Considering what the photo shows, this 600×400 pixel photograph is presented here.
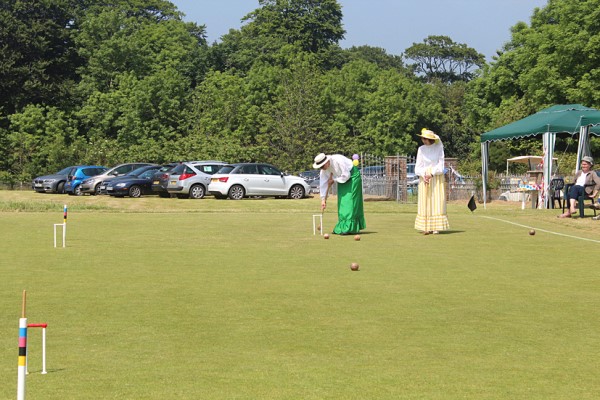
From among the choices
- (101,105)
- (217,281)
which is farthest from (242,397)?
(101,105)

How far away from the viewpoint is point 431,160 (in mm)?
23234

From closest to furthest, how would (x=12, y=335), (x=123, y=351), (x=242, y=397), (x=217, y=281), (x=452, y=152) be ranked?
1. (x=242, y=397)
2. (x=123, y=351)
3. (x=12, y=335)
4. (x=217, y=281)
5. (x=452, y=152)

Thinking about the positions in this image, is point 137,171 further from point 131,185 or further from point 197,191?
point 197,191

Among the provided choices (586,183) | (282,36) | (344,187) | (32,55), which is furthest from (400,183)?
(282,36)

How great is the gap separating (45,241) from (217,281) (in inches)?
323

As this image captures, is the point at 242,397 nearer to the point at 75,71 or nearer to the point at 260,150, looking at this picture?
the point at 260,150

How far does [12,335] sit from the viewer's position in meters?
9.91

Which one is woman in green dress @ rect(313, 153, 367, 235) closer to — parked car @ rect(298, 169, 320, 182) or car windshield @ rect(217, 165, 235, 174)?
car windshield @ rect(217, 165, 235, 174)

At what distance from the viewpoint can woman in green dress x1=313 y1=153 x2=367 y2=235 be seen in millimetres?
22781

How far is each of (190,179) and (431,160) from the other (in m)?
23.5

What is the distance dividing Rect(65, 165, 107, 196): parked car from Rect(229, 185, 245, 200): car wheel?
10.1m

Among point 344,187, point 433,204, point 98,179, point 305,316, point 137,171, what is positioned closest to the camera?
point 305,316

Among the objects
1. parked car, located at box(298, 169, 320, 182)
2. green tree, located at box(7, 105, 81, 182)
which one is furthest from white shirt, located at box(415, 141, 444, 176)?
green tree, located at box(7, 105, 81, 182)

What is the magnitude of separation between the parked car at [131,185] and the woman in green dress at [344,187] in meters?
24.6
